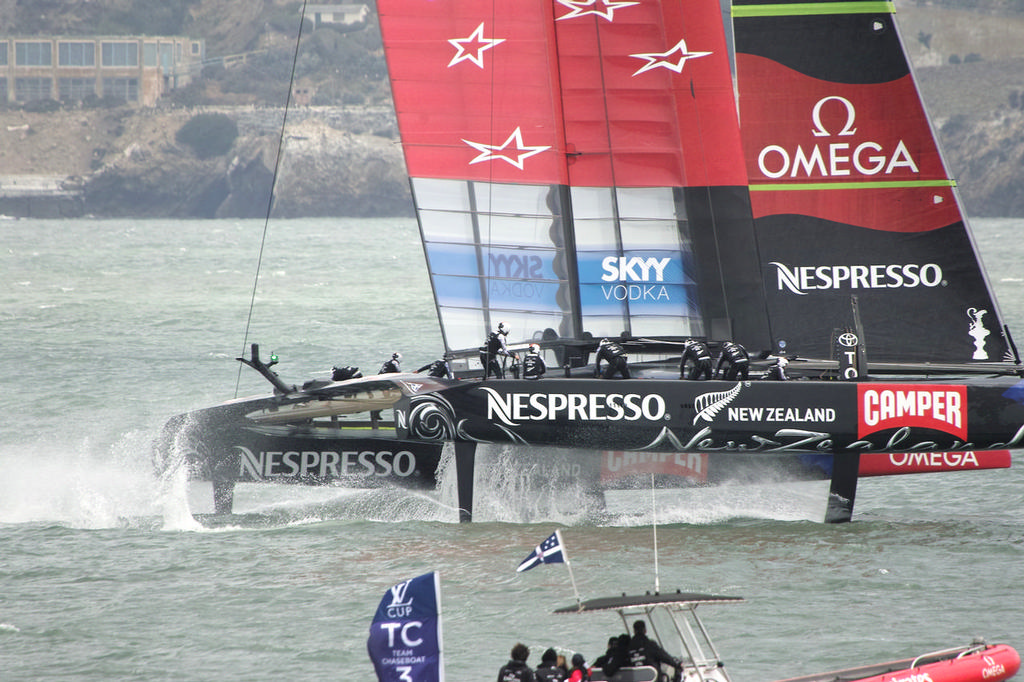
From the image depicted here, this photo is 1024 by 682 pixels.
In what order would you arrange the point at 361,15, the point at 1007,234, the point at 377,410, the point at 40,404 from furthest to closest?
the point at 361,15, the point at 1007,234, the point at 40,404, the point at 377,410

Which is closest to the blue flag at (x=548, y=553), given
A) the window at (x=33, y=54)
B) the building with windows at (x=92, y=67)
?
the building with windows at (x=92, y=67)

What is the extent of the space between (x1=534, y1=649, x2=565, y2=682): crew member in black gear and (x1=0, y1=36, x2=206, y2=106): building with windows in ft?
516

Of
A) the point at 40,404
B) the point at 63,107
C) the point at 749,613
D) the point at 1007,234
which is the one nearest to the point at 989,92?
the point at 1007,234

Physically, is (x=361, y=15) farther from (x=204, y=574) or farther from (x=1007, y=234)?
(x=204, y=574)

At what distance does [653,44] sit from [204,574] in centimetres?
854

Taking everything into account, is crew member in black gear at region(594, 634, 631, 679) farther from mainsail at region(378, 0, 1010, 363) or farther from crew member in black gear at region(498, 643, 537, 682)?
mainsail at region(378, 0, 1010, 363)

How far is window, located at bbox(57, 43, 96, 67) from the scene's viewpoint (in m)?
165

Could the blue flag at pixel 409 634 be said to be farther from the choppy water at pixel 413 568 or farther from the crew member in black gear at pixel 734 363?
the crew member in black gear at pixel 734 363

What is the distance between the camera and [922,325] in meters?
17.7

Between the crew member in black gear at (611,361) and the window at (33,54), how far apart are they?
15971 cm

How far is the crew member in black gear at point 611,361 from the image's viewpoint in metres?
17.0

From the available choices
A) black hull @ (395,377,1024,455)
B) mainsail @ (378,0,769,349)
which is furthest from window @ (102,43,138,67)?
black hull @ (395,377,1024,455)

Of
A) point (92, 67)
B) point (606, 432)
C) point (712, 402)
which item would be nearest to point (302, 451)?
point (606, 432)

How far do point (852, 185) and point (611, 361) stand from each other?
148 inches
